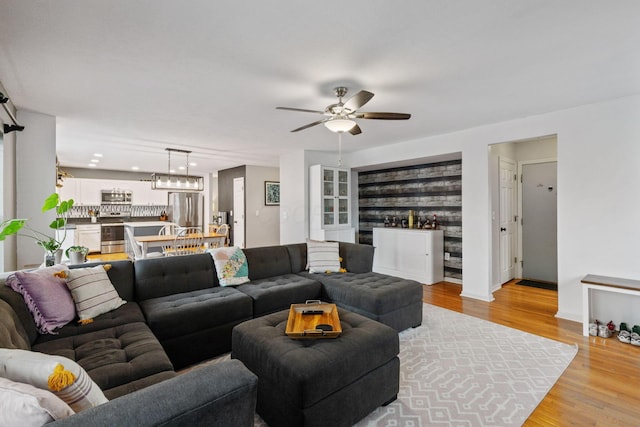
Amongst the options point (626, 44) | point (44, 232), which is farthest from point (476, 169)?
point (44, 232)

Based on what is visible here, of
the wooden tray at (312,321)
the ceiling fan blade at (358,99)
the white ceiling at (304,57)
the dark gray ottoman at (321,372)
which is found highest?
the white ceiling at (304,57)

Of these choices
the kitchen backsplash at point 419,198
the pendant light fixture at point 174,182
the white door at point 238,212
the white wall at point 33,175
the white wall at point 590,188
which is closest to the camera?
the white wall at point 590,188

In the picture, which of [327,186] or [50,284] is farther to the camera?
[327,186]

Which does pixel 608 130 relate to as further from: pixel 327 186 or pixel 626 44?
pixel 327 186

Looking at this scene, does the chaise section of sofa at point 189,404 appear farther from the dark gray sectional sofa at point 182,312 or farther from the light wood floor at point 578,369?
the light wood floor at point 578,369

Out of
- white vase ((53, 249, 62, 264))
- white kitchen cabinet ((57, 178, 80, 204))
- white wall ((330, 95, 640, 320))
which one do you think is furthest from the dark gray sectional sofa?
white kitchen cabinet ((57, 178, 80, 204))

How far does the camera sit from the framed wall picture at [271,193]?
7992mm

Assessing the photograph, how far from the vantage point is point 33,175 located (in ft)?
11.2

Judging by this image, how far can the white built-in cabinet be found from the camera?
17.8 ft

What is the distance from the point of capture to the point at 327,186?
5.54 m

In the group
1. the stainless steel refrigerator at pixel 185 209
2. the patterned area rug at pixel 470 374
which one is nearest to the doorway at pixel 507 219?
the patterned area rug at pixel 470 374

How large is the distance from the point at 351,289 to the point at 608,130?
10.6 feet

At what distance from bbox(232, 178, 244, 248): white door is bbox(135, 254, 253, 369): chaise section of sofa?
15.4 ft

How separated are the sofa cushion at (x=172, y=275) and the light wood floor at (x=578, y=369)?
2.88 meters
